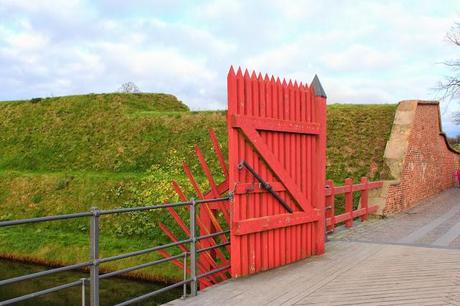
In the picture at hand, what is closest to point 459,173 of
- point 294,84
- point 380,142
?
point 380,142

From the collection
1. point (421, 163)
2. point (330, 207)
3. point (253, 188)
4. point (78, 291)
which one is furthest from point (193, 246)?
point (421, 163)

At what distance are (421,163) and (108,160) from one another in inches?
484

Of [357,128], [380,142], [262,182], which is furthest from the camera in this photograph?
[357,128]

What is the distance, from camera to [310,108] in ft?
25.8

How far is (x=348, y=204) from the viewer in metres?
11.8

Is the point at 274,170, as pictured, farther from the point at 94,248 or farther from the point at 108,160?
the point at 108,160

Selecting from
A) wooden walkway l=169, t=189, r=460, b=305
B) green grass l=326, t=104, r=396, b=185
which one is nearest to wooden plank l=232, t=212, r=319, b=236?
wooden walkway l=169, t=189, r=460, b=305

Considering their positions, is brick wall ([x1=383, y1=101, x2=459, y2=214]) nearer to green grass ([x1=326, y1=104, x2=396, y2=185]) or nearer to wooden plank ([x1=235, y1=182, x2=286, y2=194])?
green grass ([x1=326, y1=104, x2=396, y2=185])

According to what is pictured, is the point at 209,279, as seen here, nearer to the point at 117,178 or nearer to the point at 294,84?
the point at 294,84

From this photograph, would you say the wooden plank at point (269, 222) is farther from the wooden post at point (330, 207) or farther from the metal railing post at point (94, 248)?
the wooden post at point (330, 207)

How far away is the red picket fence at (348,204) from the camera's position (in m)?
10.7

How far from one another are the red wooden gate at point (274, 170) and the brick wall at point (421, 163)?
21.1 feet

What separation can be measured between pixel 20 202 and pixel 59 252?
4831 millimetres

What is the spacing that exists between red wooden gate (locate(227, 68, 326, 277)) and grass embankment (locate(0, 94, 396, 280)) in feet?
18.7
